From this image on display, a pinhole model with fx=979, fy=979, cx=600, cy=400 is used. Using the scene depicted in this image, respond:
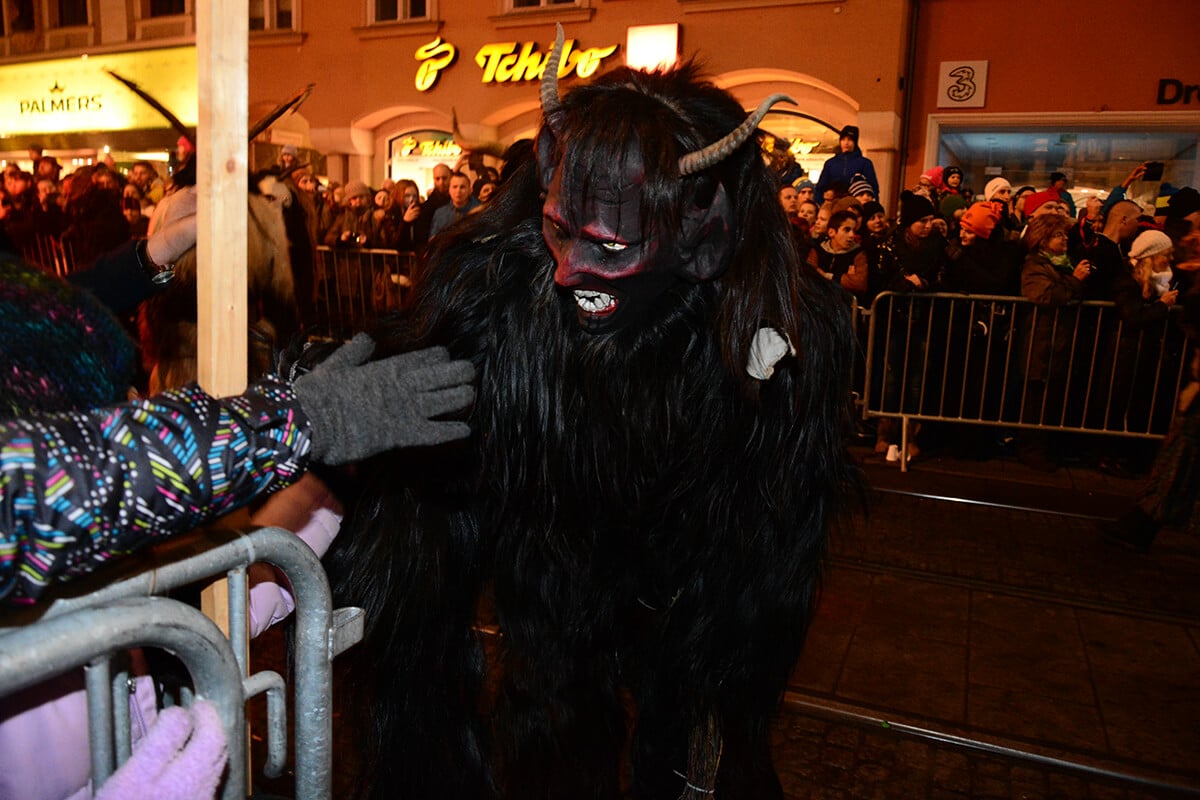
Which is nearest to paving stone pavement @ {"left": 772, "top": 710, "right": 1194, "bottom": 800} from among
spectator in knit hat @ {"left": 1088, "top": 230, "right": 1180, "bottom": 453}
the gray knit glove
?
the gray knit glove

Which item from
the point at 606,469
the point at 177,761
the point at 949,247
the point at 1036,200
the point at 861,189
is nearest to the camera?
the point at 177,761

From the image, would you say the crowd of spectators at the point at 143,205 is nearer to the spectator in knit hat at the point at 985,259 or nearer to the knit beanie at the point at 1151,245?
the spectator in knit hat at the point at 985,259

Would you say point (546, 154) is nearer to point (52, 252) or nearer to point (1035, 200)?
point (52, 252)

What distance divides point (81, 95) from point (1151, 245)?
19.0 ft

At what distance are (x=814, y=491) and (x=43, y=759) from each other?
1527 mm

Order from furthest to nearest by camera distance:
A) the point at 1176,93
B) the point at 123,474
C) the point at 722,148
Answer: the point at 1176,93 → the point at 722,148 → the point at 123,474

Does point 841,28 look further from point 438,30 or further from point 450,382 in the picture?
point 450,382

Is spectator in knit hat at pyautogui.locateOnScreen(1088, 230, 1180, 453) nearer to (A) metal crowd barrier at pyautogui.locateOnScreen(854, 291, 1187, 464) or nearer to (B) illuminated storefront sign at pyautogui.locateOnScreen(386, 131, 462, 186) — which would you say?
(A) metal crowd barrier at pyautogui.locateOnScreen(854, 291, 1187, 464)

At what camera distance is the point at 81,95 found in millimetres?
4316

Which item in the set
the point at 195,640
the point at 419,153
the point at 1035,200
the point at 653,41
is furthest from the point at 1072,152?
the point at 195,640

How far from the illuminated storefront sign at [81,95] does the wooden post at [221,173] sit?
202 cm

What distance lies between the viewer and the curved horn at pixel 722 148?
5.97 feet

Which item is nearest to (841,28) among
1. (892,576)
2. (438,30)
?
(438,30)

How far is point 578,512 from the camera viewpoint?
2.13 m
